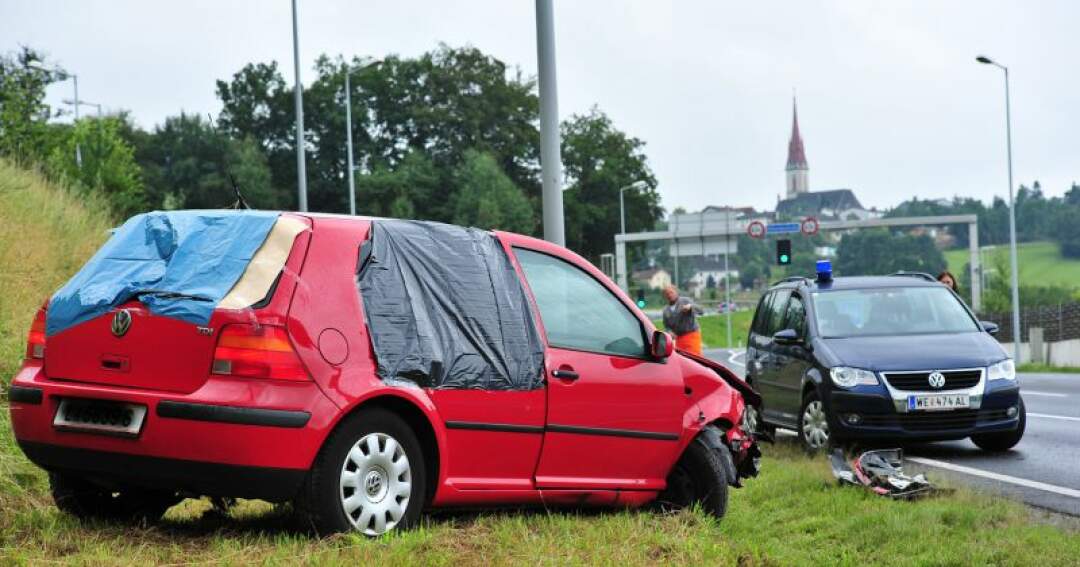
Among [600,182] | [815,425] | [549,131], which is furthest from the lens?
[600,182]

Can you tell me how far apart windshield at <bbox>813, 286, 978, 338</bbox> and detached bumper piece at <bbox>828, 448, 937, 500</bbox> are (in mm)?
3200

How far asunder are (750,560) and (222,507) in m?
2.55

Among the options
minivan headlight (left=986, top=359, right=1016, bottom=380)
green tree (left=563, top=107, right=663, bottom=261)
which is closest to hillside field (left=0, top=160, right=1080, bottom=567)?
minivan headlight (left=986, top=359, right=1016, bottom=380)

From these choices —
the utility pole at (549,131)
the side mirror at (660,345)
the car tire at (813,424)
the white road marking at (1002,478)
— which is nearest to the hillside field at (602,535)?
the side mirror at (660,345)

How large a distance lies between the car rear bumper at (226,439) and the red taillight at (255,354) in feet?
0.13

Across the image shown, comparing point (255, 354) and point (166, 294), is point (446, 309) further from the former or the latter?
point (166, 294)

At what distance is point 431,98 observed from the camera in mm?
76875

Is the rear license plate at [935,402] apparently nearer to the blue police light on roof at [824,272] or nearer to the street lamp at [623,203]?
the blue police light on roof at [824,272]

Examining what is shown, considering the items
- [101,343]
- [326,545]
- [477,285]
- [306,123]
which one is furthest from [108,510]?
[306,123]

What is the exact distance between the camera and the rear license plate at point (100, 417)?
585cm

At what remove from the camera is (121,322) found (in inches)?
239

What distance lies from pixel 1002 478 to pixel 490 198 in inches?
2356

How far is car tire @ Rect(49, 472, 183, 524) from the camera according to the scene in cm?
655

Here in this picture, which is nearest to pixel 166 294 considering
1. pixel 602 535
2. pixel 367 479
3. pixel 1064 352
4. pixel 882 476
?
pixel 367 479
